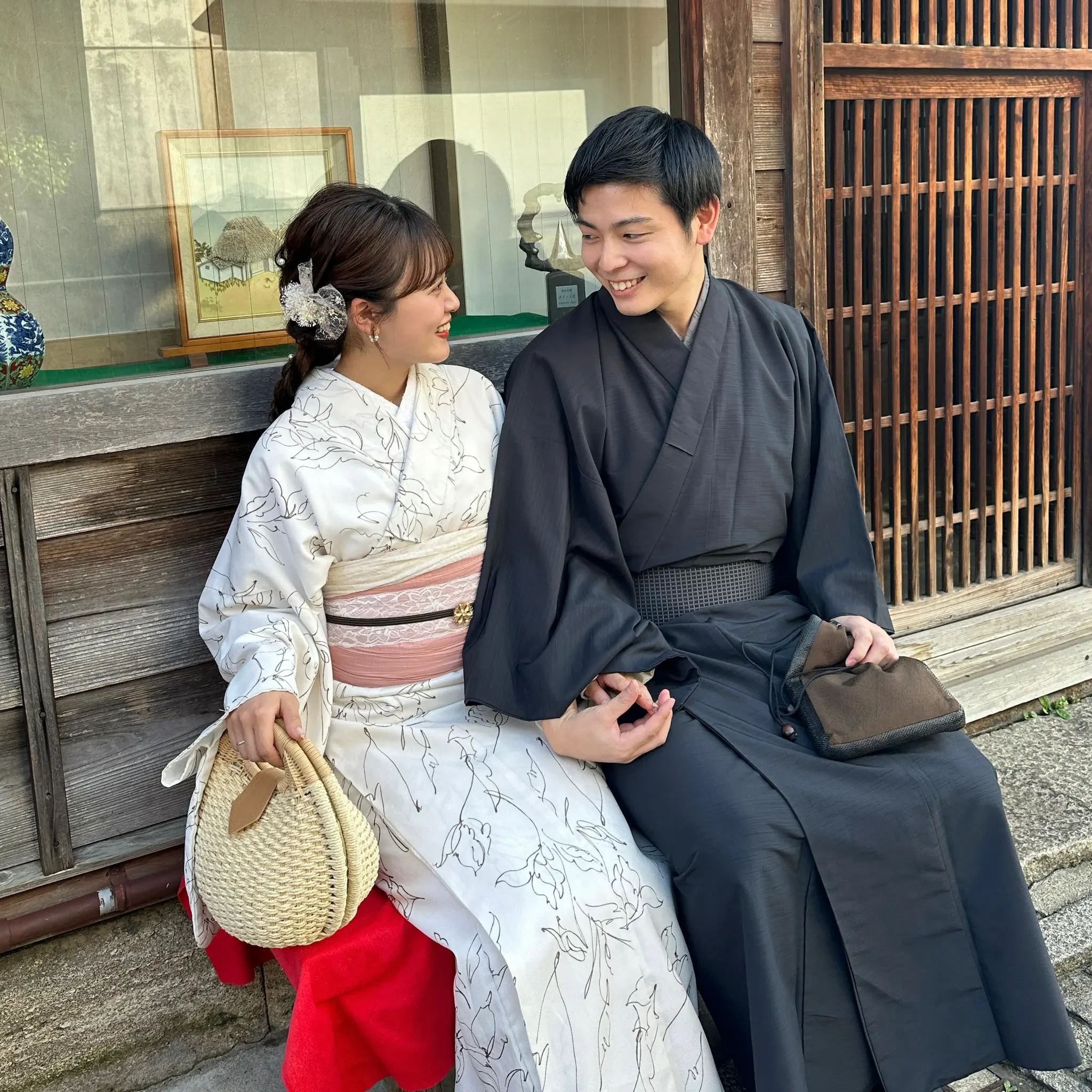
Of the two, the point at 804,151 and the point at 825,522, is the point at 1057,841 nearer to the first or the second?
the point at 825,522

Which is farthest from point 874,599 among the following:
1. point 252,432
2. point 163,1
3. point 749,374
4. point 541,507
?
point 163,1

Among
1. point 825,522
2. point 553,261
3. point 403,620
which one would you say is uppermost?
point 553,261

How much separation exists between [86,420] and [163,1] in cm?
106

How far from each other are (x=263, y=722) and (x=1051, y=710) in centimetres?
321

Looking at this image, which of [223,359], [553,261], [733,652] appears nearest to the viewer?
[733,652]

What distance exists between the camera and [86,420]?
8.67 ft

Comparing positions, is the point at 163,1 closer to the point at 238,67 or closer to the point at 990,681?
the point at 238,67

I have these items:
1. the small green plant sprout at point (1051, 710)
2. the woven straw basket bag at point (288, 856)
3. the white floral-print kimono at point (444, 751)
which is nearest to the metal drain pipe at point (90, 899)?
the white floral-print kimono at point (444, 751)

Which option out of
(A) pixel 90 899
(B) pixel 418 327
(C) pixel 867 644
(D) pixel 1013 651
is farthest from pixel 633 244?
(D) pixel 1013 651

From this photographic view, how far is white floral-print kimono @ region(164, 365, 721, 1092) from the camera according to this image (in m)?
2.24

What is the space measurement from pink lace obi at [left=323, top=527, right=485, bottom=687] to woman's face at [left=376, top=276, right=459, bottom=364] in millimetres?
406

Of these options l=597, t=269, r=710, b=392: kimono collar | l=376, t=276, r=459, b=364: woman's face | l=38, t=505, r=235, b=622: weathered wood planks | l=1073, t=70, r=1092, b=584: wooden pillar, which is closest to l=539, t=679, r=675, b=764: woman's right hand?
l=597, t=269, r=710, b=392: kimono collar

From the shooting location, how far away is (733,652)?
9.00 feet

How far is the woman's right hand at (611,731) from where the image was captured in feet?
8.28
